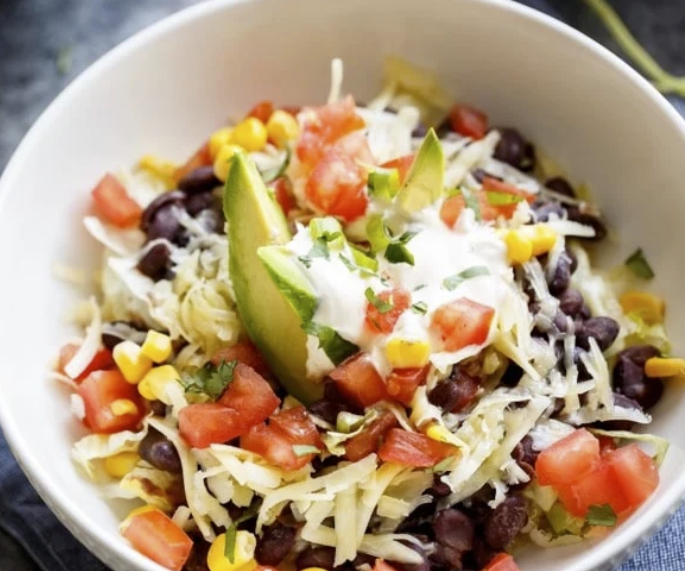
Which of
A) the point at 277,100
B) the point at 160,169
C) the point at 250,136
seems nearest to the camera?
the point at 250,136

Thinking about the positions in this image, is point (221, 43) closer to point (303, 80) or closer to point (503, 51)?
point (303, 80)

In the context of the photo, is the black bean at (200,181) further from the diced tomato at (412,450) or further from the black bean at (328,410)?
the diced tomato at (412,450)

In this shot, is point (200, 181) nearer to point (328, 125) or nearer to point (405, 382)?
point (328, 125)

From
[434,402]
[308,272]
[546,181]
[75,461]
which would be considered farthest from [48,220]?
[546,181]

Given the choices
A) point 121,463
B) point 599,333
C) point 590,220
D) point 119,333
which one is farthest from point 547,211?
point 121,463

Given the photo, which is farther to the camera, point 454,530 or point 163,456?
point 163,456

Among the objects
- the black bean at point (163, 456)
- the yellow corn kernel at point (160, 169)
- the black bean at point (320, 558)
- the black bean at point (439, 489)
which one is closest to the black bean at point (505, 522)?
the black bean at point (439, 489)
